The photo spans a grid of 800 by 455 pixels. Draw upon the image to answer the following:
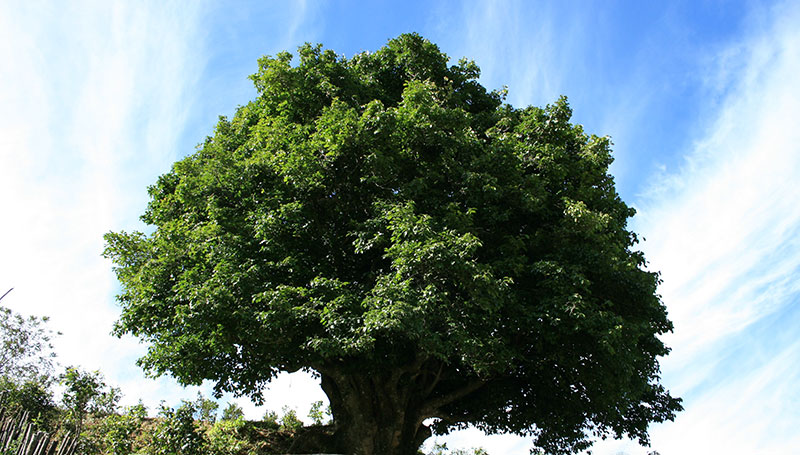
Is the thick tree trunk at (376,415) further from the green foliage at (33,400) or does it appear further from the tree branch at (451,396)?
the green foliage at (33,400)

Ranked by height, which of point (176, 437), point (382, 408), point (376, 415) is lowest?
point (176, 437)

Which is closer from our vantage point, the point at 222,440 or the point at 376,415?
the point at 222,440

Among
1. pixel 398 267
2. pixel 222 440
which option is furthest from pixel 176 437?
pixel 398 267

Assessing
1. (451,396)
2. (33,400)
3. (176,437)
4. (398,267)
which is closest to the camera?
(398,267)

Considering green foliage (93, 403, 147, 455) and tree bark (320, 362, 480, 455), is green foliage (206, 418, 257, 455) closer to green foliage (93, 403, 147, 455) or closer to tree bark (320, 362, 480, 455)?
green foliage (93, 403, 147, 455)

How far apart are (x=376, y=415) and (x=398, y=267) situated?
19.6 ft

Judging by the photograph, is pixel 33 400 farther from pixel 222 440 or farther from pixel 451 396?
pixel 451 396

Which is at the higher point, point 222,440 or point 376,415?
point 376,415

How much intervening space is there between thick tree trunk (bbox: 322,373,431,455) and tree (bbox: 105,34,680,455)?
54 millimetres

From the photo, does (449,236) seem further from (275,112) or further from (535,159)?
(275,112)

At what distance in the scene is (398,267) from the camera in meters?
11.7

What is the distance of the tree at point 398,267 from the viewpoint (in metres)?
12.1

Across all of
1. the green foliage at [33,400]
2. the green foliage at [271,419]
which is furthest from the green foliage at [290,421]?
the green foliage at [33,400]

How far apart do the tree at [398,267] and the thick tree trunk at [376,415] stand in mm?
54
